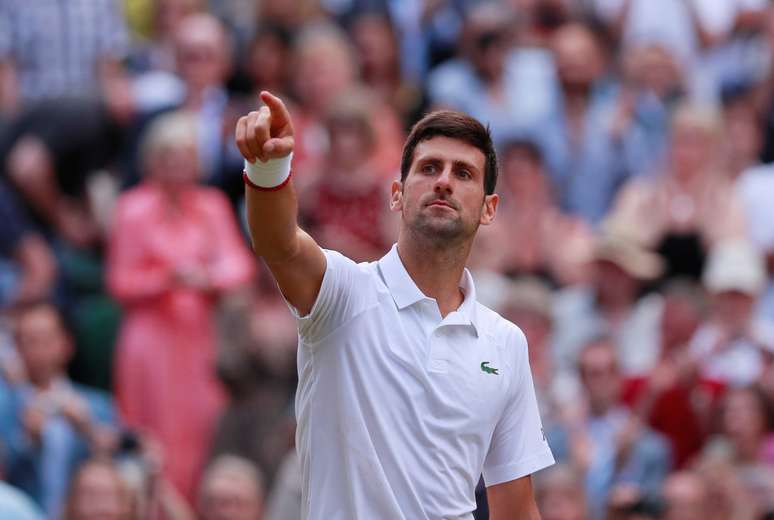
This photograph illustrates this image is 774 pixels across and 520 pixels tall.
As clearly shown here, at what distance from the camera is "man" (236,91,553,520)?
189 inches

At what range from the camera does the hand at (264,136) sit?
459 centimetres

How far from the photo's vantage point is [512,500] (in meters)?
5.34

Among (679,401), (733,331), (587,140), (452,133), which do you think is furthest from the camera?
(587,140)

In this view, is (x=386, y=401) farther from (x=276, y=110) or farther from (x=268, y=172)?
(x=276, y=110)

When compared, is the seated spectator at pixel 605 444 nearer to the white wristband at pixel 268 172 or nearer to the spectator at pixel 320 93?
the spectator at pixel 320 93

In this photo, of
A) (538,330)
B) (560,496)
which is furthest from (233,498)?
(538,330)

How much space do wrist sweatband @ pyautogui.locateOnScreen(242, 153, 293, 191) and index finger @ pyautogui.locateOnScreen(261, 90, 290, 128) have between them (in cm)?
9

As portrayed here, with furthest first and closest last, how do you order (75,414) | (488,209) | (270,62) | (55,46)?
(55,46), (270,62), (75,414), (488,209)

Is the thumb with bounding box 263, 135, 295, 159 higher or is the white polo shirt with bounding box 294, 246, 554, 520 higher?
the thumb with bounding box 263, 135, 295, 159

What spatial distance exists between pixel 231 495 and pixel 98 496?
69cm

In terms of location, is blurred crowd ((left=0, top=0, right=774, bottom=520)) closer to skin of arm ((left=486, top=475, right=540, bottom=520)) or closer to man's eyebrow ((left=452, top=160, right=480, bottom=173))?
skin of arm ((left=486, top=475, right=540, bottom=520))

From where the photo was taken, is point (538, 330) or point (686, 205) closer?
point (538, 330)

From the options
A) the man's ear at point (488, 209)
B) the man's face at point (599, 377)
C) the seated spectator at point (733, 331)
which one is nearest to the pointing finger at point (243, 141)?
the man's ear at point (488, 209)

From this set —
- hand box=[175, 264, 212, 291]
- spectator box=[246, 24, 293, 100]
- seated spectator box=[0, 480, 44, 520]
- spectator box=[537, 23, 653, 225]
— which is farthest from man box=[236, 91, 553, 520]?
spectator box=[246, 24, 293, 100]
